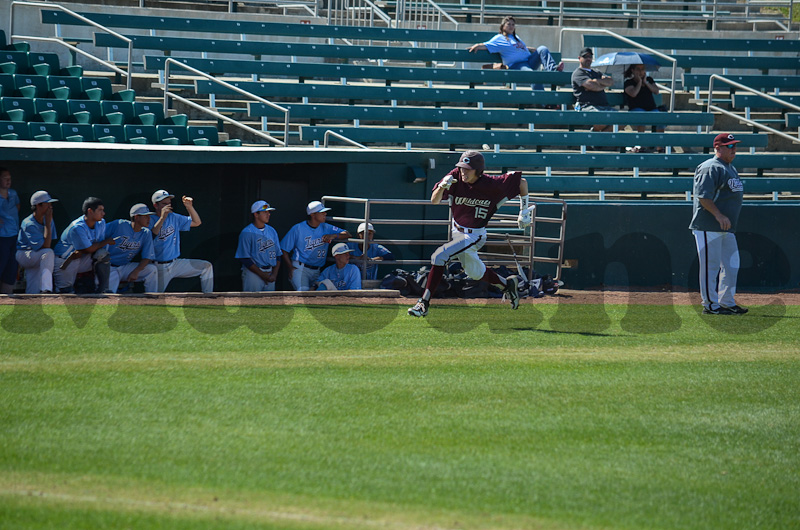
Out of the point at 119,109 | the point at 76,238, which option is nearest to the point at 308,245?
the point at 76,238

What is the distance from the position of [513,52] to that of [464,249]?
8919 mm

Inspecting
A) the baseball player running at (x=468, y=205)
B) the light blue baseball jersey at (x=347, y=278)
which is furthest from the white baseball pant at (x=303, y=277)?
the baseball player running at (x=468, y=205)

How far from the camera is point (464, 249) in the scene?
32.1ft

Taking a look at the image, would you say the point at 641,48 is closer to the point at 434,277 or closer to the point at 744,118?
the point at 744,118

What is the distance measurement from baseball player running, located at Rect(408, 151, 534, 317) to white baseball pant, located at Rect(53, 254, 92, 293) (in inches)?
157

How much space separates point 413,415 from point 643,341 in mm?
3666

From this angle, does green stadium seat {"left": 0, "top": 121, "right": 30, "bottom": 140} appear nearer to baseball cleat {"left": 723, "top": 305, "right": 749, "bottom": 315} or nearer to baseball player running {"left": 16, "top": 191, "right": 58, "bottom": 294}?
baseball player running {"left": 16, "top": 191, "right": 58, "bottom": 294}

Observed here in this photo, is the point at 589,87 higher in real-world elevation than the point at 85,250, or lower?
higher

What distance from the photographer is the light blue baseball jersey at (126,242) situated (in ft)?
36.8

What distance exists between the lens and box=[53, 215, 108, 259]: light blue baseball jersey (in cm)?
1064

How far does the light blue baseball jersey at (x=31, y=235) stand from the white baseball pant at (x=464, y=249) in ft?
15.1

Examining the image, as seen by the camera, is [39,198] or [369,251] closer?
[39,198]

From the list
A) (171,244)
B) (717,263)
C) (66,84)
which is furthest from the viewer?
(66,84)

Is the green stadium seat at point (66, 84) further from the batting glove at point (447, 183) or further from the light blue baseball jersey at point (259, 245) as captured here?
the batting glove at point (447, 183)
